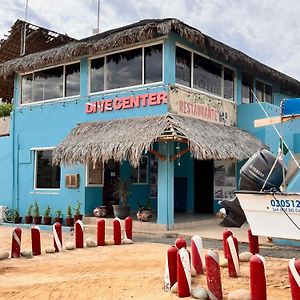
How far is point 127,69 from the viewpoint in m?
13.5

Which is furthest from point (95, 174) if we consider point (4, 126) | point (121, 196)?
point (4, 126)

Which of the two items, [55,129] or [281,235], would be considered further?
[55,129]

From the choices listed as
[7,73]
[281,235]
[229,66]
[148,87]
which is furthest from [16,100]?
[281,235]

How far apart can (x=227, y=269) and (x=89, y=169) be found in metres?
7.65

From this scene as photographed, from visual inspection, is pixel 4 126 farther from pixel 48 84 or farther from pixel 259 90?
pixel 259 90

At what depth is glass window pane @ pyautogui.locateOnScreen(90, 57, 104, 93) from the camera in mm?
14101

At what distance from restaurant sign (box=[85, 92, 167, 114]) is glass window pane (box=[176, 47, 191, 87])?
0.86m

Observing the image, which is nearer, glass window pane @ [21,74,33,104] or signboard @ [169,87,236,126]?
signboard @ [169,87,236,126]

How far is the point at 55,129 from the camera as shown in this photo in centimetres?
1519

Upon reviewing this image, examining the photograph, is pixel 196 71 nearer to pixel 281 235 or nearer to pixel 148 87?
pixel 148 87

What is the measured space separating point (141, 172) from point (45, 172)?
339cm

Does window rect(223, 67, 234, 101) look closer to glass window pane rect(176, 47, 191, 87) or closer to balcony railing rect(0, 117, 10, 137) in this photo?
glass window pane rect(176, 47, 191, 87)

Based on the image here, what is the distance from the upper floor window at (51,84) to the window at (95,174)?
2481mm

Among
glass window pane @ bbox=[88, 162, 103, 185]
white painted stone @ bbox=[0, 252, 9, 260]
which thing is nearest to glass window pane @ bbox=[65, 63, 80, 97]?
glass window pane @ bbox=[88, 162, 103, 185]
